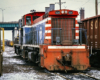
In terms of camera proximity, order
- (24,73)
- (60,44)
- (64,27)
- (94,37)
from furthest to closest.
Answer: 1. (94,37)
2. (64,27)
3. (60,44)
4. (24,73)

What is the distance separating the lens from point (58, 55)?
8047 mm

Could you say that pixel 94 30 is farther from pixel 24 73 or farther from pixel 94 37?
pixel 24 73

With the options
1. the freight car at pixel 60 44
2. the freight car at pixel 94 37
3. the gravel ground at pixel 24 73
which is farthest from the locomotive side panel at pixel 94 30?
the gravel ground at pixel 24 73

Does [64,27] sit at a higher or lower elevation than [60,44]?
higher

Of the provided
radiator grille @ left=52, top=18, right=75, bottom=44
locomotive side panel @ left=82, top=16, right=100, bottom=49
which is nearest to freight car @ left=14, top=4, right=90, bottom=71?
radiator grille @ left=52, top=18, right=75, bottom=44

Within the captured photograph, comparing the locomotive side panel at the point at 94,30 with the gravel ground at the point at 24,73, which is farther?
the locomotive side panel at the point at 94,30

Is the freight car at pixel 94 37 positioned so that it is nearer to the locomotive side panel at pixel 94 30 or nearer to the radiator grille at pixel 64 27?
the locomotive side panel at pixel 94 30

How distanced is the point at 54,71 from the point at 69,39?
1655 millimetres

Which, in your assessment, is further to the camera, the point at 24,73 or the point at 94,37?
the point at 94,37

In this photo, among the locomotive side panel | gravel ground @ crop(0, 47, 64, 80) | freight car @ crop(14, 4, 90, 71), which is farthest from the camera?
the locomotive side panel

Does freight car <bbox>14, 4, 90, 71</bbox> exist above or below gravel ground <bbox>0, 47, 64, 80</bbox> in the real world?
above

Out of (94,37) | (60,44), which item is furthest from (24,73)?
(94,37)

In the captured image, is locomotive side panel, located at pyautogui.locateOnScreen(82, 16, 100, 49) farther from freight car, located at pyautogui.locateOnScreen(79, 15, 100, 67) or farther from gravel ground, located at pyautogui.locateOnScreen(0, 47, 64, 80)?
gravel ground, located at pyautogui.locateOnScreen(0, 47, 64, 80)

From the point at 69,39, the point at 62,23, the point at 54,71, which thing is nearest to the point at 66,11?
the point at 62,23
